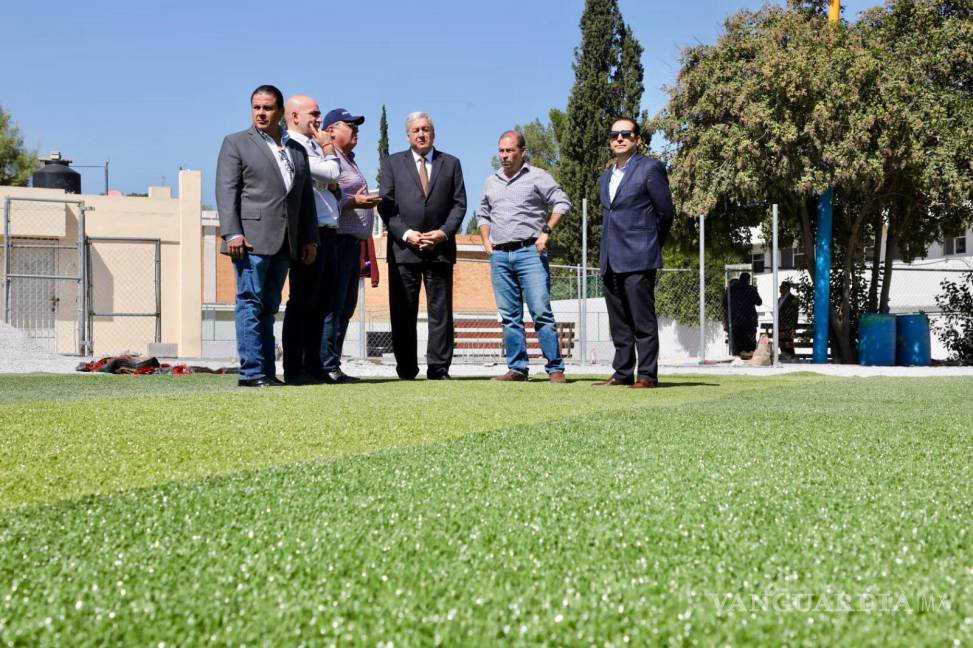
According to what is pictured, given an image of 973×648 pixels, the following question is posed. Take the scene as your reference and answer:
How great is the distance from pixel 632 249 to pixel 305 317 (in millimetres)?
2444

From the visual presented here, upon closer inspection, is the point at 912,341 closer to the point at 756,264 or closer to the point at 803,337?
the point at 803,337

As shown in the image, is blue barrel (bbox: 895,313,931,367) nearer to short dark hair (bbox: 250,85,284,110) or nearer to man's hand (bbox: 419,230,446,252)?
man's hand (bbox: 419,230,446,252)

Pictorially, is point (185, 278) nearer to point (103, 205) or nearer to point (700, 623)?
point (103, 205)

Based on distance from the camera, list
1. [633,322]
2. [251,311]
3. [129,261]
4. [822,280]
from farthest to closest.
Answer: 1. [129,261]
2. [822,280]
3. [633,322]
4. [251,311]

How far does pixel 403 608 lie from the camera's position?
130cm

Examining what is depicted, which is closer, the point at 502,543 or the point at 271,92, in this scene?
the point at 502,543

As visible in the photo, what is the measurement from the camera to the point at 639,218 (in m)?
6.53

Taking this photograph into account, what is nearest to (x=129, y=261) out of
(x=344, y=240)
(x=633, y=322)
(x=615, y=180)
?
(x=344, y=240)

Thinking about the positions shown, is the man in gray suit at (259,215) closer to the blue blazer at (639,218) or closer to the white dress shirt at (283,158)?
the white dress shirt at (283,158)

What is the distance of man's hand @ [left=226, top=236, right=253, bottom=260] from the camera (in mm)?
5953

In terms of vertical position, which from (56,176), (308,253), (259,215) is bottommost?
(308,253)

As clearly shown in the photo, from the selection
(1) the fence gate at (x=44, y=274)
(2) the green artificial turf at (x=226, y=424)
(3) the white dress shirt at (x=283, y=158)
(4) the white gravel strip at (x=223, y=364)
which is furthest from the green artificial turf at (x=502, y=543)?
(1) the fence gate at (x=44, y=274)

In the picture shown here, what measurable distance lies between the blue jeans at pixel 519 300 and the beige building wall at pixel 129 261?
13040 mm

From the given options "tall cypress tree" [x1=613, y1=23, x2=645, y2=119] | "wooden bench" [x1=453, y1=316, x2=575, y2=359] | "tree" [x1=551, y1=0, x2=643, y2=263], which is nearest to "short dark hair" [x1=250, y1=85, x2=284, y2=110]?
"wooden bench" [x1=453, y1=316, x2=575, y2=359]
